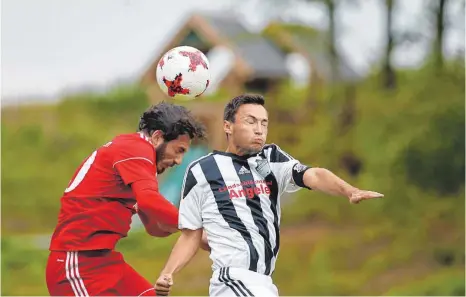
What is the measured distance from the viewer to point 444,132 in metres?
16.6

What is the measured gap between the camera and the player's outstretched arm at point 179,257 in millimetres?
5168

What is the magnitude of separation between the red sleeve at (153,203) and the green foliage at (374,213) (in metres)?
9.53

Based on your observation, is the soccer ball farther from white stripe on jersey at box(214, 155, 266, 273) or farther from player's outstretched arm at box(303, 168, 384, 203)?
player's outstretched arm at box(303, 168, 384, 203)

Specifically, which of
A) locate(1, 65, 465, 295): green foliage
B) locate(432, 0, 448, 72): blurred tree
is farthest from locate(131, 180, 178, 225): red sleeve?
locate(432, 0, 448, 72): blurred tree

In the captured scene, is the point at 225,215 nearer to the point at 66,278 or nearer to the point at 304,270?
the point at 66,278

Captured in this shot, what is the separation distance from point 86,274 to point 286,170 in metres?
1.37

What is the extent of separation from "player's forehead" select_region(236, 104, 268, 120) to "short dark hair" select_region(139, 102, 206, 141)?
1.72 feet

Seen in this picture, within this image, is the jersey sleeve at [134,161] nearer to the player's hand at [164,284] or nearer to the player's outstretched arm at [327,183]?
the player's hand at [164,284]

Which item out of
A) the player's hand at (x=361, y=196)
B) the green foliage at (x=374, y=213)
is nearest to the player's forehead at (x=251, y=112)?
the player's hand at (x=361, y=196)

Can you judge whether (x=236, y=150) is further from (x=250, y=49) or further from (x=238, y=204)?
(x=250, y=49)

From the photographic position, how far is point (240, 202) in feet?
17.5

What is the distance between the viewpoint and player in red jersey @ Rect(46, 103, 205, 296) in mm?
5801

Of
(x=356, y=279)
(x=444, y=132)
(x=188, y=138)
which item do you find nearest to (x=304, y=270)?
(x=356, y=279)

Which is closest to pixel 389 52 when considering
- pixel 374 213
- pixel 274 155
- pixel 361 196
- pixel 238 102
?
pixel 374 213
